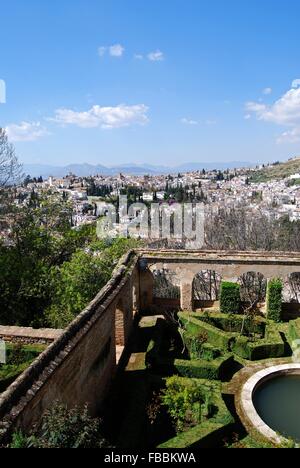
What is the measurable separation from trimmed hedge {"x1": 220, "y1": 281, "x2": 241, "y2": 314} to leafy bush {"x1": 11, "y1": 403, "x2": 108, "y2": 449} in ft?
53.3

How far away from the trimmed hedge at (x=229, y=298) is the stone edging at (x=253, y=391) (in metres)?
5.74

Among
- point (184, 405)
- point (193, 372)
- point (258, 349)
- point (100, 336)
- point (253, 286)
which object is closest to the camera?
point (184, 405)

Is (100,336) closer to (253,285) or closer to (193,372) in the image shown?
(193,372)

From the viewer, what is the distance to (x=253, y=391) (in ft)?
53.2

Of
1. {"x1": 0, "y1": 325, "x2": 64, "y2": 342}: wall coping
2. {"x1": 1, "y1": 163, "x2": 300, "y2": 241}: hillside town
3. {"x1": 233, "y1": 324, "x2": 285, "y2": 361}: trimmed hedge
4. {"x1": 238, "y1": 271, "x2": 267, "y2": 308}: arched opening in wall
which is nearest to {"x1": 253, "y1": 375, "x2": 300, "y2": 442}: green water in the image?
{"x1": 233, "y1": 324, "x2": 285, "y2": 361}: trimmed hedge

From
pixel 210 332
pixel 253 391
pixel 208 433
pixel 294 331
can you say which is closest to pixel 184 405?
pixel 208 433

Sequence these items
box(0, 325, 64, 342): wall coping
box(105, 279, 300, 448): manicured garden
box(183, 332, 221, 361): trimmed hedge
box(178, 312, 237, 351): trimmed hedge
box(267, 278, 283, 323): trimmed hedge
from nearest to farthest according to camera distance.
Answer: box(105, 279, 300, 448): manicured garden < box(0, 325, 64, 342): wall coping < box(183, 332, 221, 361): trimmed hedge < box(178, 312, 237, 351): trimmed hedge < box(267, 278, 283, 323): trimmed hedge

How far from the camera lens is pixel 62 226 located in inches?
993

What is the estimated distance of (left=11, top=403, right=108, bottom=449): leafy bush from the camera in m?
6.81

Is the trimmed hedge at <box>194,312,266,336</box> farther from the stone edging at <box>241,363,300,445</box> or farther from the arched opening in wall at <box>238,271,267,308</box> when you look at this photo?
A: the arched opening in wall at <box>238,271,267,308</box>

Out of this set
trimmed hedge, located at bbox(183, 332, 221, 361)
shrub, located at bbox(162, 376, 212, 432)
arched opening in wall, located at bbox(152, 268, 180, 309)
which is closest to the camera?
shrub, located at bbox(162, 376, 212, 432)

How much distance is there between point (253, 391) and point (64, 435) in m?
11.0

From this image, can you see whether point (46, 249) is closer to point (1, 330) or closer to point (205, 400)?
point (1, 330)

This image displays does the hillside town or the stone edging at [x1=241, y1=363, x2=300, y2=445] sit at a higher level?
the hillside town
